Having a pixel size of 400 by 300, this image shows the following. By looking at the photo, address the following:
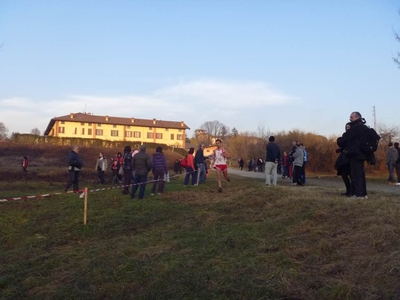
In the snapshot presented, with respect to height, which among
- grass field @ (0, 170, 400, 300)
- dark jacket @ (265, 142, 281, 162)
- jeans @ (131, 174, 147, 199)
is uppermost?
dark jacket @ (265, 142, 281, 162)

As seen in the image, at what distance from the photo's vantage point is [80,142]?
5488 centimetres

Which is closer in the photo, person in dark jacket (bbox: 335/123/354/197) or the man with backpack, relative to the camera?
the man with backpack

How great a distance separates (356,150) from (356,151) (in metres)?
0.02

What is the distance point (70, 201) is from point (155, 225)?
15.9ft

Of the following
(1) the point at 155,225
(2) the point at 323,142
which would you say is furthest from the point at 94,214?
(2) the point at 323,142

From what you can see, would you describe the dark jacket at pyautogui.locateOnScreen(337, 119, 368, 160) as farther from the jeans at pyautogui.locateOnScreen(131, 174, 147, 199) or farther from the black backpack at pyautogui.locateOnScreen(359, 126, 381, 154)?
the jeans at pyautogui.locateOnScreen(131, 174, 147, 199)

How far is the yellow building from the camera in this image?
93.6 metres

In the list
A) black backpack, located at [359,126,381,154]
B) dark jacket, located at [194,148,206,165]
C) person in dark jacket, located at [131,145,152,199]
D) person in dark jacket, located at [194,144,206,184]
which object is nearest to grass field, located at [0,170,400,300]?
black backpack, located at [359,126,381,154]

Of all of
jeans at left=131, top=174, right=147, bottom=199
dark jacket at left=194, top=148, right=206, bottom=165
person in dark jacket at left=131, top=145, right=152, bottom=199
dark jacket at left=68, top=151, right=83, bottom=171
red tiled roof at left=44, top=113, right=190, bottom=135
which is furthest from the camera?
red tiled roof at left=44, top=113, right=190, bottom=135

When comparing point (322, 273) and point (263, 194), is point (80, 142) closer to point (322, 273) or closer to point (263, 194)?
point (263, 194)

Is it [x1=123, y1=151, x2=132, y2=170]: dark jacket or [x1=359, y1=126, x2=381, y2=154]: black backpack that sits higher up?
[x1=359, y1=126, x2=381, y2=154]: black backpack

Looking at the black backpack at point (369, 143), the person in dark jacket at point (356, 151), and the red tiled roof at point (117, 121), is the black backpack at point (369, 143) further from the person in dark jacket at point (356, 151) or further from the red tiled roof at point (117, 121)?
the red tiled roof at point (117, 121)

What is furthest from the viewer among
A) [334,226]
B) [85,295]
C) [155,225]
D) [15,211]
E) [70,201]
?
[70,201]

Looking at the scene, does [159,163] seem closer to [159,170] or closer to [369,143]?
[159,170]
